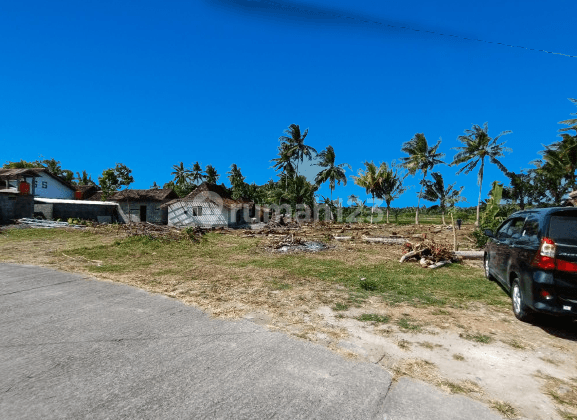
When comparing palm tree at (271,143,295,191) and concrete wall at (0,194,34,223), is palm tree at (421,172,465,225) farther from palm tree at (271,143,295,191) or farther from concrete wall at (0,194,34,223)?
concrete wall at (0,194,34,223)

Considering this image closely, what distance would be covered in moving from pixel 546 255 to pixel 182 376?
4894mm

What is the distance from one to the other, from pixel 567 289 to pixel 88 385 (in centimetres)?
577

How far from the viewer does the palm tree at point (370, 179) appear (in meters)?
41.7

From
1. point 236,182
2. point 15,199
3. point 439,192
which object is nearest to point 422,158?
point 439,192

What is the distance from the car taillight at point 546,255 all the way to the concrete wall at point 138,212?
37914 mm

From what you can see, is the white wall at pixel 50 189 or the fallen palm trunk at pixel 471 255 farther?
the white wall at pixel 50 189

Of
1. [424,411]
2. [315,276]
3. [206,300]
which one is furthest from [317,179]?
[424,411]

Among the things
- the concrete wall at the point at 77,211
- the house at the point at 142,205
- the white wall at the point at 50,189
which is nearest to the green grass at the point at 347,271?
the concrete wall at the point at 77,211

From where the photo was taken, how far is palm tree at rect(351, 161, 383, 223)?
4172 cm

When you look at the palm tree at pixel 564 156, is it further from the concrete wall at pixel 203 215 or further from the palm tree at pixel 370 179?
the concrete wall at pixel 203 215

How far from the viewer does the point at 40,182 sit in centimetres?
3634

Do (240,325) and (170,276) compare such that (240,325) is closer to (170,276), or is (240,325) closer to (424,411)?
(424,411)

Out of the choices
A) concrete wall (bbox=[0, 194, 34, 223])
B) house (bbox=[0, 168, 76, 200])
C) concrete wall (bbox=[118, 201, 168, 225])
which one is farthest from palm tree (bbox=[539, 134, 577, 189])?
house (bbox=[0, 168, 76, 200])

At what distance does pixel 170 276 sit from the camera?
25.6 ft
